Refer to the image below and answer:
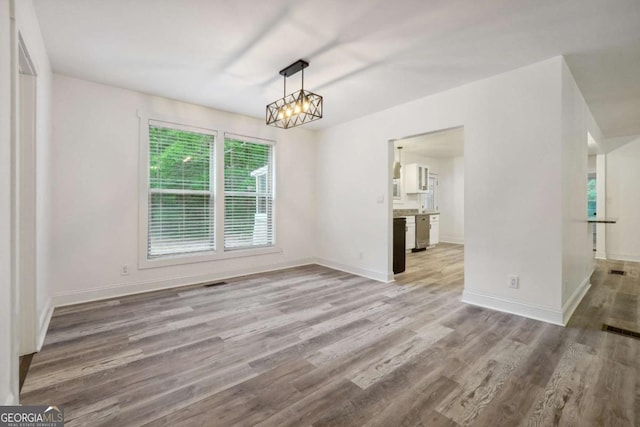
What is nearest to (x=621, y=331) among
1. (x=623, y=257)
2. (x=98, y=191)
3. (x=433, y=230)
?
(x=623, y=257)

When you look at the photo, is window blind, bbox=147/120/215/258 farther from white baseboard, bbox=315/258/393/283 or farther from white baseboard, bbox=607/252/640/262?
white baseboard, bbox=607/252/640/262

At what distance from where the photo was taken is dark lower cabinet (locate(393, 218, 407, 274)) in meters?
4.55

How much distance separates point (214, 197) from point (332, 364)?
3131 mm

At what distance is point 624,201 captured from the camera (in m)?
5.61

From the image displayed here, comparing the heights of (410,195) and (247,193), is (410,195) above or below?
above

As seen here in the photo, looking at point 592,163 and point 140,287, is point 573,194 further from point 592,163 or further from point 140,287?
point 140,287

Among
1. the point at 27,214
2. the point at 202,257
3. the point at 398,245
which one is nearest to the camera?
the point at 27,214

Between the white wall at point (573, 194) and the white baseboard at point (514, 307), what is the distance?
0.15 meters

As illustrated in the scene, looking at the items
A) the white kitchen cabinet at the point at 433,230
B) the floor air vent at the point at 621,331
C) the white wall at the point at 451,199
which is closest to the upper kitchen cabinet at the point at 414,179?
the white kitchen cabinet at the point at 433,230

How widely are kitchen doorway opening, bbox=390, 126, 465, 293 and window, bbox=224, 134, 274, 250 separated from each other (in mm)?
2185

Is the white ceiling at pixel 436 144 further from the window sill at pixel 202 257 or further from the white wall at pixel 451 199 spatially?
the window sill at pixel 202 257

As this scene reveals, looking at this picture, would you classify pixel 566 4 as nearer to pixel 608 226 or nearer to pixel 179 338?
pixel 179 338

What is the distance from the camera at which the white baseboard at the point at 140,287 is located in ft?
10.5

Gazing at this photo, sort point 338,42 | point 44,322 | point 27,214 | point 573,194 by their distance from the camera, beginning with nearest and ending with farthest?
point 27,214
point 338,42
point 44,322
point 573,194
